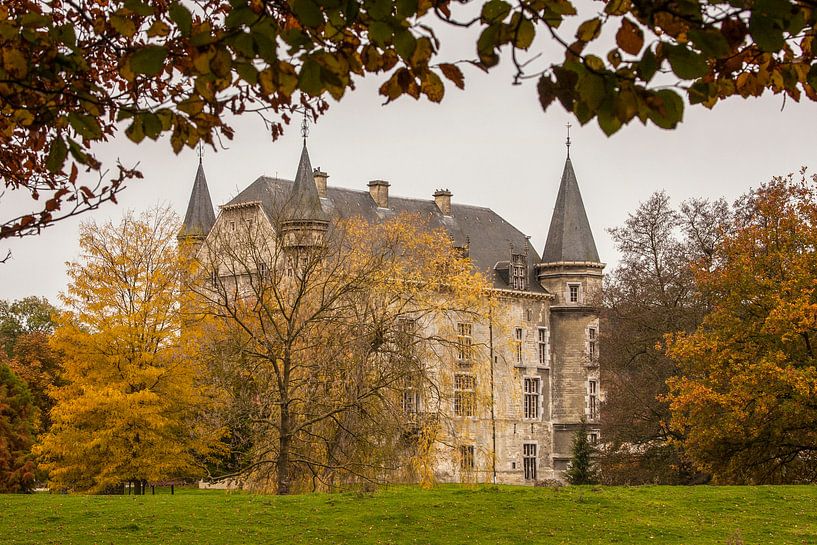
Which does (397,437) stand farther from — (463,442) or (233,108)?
(233,108)

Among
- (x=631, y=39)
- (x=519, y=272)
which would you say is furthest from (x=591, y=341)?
(x=631, y=39)

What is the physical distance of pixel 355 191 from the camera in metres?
59.2

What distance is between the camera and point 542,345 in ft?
198

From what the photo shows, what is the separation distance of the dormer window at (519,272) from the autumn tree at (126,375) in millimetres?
26736

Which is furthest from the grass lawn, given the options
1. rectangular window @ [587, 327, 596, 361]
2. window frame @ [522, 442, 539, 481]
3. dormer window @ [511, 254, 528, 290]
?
dormer window @ [511, 254, 528, 290]

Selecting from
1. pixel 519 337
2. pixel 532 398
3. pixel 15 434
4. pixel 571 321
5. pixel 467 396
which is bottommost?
pixel 15 434

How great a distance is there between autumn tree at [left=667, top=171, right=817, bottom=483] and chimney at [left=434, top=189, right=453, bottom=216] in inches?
1151

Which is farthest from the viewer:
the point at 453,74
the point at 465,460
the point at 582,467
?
the point at 582,467

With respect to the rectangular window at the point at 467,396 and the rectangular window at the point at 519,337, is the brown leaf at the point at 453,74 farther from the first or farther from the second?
the rectangular window at the point at 519,337

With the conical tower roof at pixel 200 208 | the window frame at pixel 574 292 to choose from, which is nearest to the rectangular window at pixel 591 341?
the window frame at pixel 574 292

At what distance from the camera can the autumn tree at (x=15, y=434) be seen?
3816 centimetres

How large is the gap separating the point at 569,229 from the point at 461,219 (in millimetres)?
5689

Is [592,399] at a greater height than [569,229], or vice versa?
[569,229]

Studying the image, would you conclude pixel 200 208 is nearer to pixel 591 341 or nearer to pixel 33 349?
pixel 33 349
